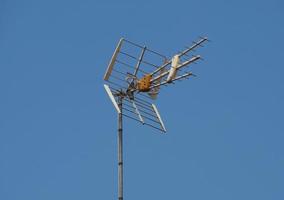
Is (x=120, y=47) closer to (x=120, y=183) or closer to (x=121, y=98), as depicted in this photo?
(x=121, y=98)

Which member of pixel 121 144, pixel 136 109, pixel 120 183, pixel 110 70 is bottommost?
pixel 120 183

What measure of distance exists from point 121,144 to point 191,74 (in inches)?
90.6

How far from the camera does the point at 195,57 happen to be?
1551 centimetres

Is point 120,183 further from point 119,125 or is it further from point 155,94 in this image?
point 155,94

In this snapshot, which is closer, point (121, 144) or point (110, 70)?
point (121, 144)

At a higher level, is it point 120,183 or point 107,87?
point 107,87

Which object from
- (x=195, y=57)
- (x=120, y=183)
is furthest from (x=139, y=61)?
(x=120, y=183)

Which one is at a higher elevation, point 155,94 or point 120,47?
point 120,47

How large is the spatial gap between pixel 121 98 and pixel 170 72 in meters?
1.37

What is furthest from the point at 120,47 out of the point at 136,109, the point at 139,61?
the point at 136,109

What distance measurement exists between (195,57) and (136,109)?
206cm

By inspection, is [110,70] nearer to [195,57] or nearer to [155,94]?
[155,94]

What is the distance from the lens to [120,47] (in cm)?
1667

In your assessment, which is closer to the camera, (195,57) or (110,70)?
(195,57)
